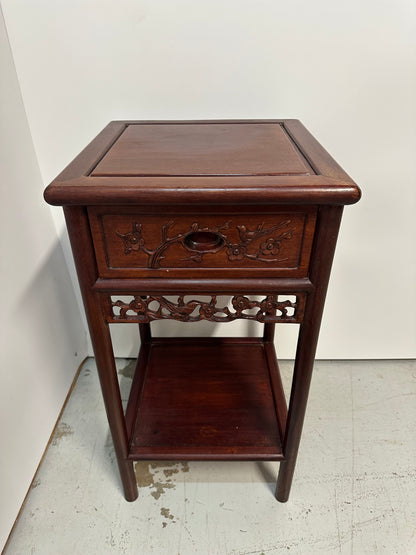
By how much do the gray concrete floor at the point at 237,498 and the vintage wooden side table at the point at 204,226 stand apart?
0.62ft

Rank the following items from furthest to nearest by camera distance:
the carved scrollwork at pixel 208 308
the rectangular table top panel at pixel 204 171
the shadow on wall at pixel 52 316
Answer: the shadow on wall at pixel 52 316
the carved scrollwork at pixel 208 308
the rectangular table top panel at pixel 204 171

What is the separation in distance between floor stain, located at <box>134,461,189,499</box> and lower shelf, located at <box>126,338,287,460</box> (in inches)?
6.9

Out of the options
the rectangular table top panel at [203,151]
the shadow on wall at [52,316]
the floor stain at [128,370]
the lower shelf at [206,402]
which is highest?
the rectangular table top panel at [203,151]

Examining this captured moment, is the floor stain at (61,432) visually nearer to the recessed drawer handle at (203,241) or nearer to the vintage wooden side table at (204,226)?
the vintage wooden side table at (204,226)

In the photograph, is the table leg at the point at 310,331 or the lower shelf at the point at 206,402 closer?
the table leg at the point at 310,331

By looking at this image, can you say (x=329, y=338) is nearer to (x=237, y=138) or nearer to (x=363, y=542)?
(x=363, y=542)

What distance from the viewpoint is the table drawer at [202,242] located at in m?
0.64

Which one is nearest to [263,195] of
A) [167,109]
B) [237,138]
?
[237,138]

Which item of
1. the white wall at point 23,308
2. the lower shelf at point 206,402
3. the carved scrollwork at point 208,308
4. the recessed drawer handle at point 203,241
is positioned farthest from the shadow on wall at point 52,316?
the recessed drawer handle at point 203,241

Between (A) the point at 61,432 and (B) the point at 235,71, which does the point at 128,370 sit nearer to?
(A) the point at 61,432

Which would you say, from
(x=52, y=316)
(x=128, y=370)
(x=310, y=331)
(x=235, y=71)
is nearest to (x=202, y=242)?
(x=310, y=331)

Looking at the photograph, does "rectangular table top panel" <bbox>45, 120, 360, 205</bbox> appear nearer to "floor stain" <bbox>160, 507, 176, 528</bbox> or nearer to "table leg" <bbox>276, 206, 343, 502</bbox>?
"table leg" <bbox>276, 206, 343, 502</bbox>

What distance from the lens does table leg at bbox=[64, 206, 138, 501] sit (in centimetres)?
65

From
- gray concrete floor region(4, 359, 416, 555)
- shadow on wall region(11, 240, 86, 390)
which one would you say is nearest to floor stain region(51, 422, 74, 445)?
gray concrete floor region(4, 359, 416, 555)
